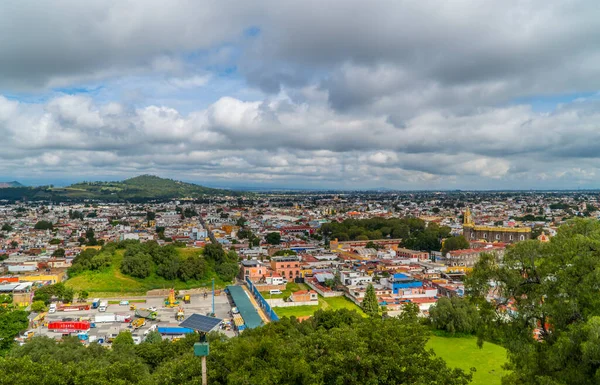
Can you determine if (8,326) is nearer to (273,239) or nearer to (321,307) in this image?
(321,307)

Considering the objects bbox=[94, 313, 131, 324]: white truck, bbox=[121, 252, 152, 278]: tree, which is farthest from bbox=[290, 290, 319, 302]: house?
bbox=[121, 252, 152, 278]: tree

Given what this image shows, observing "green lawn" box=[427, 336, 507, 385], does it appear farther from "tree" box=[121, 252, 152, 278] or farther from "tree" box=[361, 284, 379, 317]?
"tree" box=[121, 252, 152, 278]

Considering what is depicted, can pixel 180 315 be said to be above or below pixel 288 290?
below

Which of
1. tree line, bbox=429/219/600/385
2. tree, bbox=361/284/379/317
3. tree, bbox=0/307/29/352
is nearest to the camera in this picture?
tree line, bbox=429/219/600/385

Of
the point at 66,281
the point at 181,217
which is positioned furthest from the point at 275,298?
the point at 181,217

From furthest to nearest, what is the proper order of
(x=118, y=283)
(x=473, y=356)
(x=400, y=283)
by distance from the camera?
(x=118, y=283), (x=400, y=283), (x=473, y=356)

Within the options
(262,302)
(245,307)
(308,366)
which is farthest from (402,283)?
(308,366)
